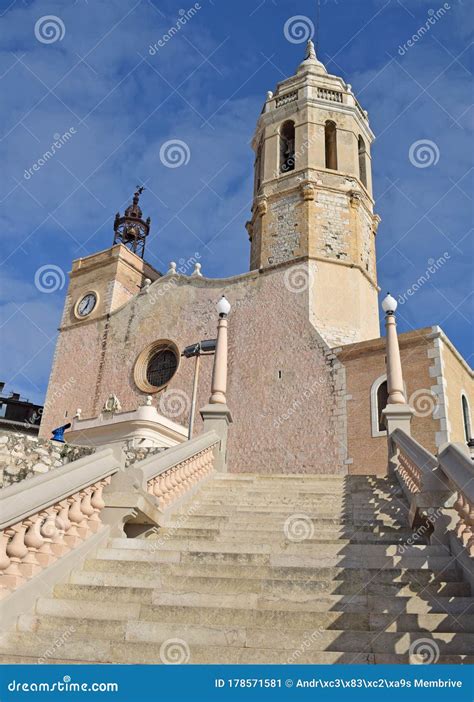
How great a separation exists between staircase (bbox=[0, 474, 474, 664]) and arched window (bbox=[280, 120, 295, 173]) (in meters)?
17.6

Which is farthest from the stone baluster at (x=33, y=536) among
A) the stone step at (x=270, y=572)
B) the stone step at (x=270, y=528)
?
the stone step at (x=270, y=528)

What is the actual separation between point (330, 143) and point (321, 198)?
10.8ft

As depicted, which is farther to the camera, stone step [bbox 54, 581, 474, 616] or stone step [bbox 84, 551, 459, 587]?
stone step [bbox 84, 551, 459, 587]

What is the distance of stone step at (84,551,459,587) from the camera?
4906 millimetres

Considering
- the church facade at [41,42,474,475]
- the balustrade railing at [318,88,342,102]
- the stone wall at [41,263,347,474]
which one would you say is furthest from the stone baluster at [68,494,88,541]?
the balustrade railing at [318,88,342,102]

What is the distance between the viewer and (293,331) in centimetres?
1880

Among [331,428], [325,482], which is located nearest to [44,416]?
[331,428]

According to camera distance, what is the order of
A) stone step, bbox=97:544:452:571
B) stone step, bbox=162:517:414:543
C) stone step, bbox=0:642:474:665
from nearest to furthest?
1. stone step, bbox=0:642:474:665
2. stone step, bbox=97:544:452:571
3. stone step, bbox=162:517:414:543

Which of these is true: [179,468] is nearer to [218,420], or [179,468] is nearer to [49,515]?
[218,420]

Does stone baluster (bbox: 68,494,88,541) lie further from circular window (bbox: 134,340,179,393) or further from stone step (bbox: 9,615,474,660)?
circular window (bbox: 134,340,179,393)

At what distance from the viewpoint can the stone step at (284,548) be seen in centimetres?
547

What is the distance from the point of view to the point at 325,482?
9.26m

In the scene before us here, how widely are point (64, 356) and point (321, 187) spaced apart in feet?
44.0

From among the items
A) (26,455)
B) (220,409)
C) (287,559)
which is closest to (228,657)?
(287,559)
